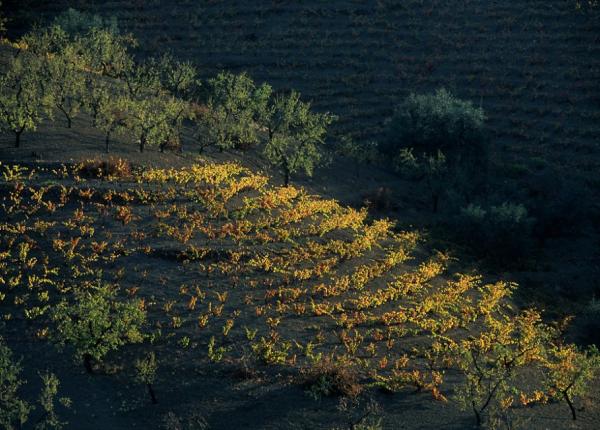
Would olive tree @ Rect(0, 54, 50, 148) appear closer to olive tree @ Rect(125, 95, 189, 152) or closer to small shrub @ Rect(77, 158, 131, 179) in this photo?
A: small shrub @ Rect(77, 158, 131, 179)

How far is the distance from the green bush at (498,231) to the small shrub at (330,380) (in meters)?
19.2

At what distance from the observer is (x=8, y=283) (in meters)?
24.3

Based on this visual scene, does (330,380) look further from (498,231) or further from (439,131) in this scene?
(439,131)

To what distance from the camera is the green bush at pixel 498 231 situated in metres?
39.0

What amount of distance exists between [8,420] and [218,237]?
1426cm

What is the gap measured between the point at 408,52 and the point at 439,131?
25081 millimetres

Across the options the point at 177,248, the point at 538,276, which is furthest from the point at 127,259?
the point at 538,276

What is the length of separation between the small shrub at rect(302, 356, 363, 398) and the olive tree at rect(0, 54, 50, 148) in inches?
823

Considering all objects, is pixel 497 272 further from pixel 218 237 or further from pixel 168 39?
pixel 168 39

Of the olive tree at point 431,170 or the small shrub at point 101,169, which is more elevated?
the small shrub at point 101,169

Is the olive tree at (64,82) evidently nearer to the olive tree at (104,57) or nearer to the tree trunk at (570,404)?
the olive tree at (104,57)

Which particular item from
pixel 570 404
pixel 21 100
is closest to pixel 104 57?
pixel 21 100

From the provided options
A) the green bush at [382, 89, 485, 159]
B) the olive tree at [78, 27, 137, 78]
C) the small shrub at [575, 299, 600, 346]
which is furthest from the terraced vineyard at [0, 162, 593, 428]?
the olive tree at [78, 27, 137, 78]

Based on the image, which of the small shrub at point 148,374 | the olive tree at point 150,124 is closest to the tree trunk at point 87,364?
the small shrub at point 148,374
